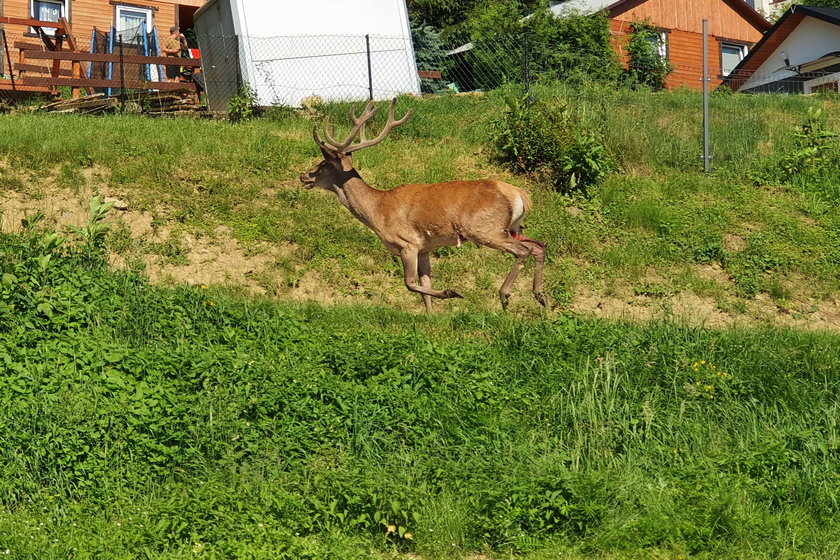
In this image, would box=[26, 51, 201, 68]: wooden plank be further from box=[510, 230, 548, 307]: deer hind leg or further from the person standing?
box=[510, 230, 548, 307]: deer hind leg

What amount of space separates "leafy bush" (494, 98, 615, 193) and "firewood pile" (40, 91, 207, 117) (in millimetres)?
6550

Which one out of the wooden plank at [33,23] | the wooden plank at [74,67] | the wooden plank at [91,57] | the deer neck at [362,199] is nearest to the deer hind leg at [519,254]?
the deer neck at [362,199]

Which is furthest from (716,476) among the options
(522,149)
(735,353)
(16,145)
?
(16,145)

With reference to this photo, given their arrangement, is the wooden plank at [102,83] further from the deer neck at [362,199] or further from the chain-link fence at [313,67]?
the deer neck at [362,199]

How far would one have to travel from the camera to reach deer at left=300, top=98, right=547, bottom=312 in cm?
1130

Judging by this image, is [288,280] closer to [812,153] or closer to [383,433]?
[383,433]

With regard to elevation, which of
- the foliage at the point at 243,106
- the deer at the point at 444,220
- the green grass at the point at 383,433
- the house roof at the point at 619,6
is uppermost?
the house roof at the point at 619,6

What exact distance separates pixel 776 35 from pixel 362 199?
78.5ft

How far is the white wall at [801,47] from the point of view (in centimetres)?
3053

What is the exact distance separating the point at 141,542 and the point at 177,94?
Result: 17.8m

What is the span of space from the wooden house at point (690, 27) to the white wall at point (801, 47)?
62.8 inches

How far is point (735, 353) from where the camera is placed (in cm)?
940

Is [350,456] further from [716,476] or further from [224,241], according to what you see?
[224,241]

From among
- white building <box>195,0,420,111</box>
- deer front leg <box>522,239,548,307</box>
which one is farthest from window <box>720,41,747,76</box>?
deer front leg <box>522,239,548,307</box>
